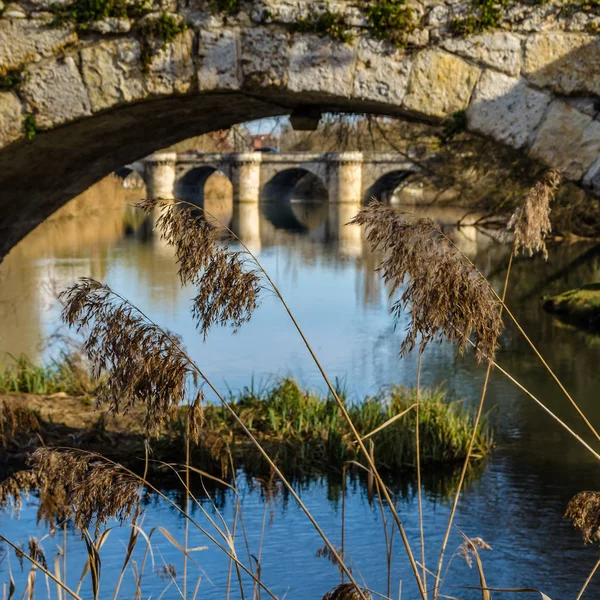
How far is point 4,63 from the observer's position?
14.2 feet

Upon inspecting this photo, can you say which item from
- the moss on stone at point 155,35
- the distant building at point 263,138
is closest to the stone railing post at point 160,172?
the distant building at point 263,138

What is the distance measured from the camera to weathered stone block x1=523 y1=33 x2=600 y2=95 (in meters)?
3.99

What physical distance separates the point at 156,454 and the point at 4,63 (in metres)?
2.68

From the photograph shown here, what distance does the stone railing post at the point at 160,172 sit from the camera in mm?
33312

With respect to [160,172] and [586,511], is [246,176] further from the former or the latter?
[586,511]

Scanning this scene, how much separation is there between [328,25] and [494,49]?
71cm

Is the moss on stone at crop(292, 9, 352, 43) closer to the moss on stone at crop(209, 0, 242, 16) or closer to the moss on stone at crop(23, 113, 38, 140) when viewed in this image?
the moss on stone at crop(209, 0, 242, 16)

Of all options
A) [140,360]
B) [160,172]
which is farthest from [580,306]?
[160,172]

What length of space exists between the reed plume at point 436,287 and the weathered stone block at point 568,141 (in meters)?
2.11

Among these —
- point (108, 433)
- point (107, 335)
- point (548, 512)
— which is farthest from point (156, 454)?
point (107, 335)

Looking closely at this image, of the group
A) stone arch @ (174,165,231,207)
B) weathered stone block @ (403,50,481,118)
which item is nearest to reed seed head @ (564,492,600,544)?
weathered stone block @ (403,50,481,118)

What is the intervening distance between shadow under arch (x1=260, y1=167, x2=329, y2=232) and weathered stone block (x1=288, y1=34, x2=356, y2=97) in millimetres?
25239

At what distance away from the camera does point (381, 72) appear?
4.17m

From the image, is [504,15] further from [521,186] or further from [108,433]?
[521,186]
